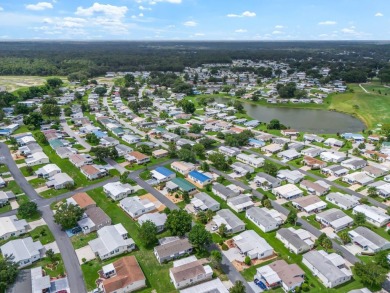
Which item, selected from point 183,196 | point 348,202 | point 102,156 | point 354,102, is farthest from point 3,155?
point 354,102

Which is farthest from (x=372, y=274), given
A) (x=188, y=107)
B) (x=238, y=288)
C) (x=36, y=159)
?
(x=188, y=107)

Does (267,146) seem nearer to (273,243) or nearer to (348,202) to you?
(348,202)

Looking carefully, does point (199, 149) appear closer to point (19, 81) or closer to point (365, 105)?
point (365, 105)

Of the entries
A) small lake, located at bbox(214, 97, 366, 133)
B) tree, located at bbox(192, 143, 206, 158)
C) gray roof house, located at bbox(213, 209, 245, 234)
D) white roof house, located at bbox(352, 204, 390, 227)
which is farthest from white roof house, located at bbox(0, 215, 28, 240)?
small lake, located at bbox(214, 97, 366, 133)

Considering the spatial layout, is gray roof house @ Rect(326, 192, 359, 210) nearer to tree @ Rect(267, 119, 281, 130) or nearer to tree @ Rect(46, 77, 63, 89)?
tree @ Rect(267, 119, 281, 130)

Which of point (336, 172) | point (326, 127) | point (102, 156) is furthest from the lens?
point (326, 127)
